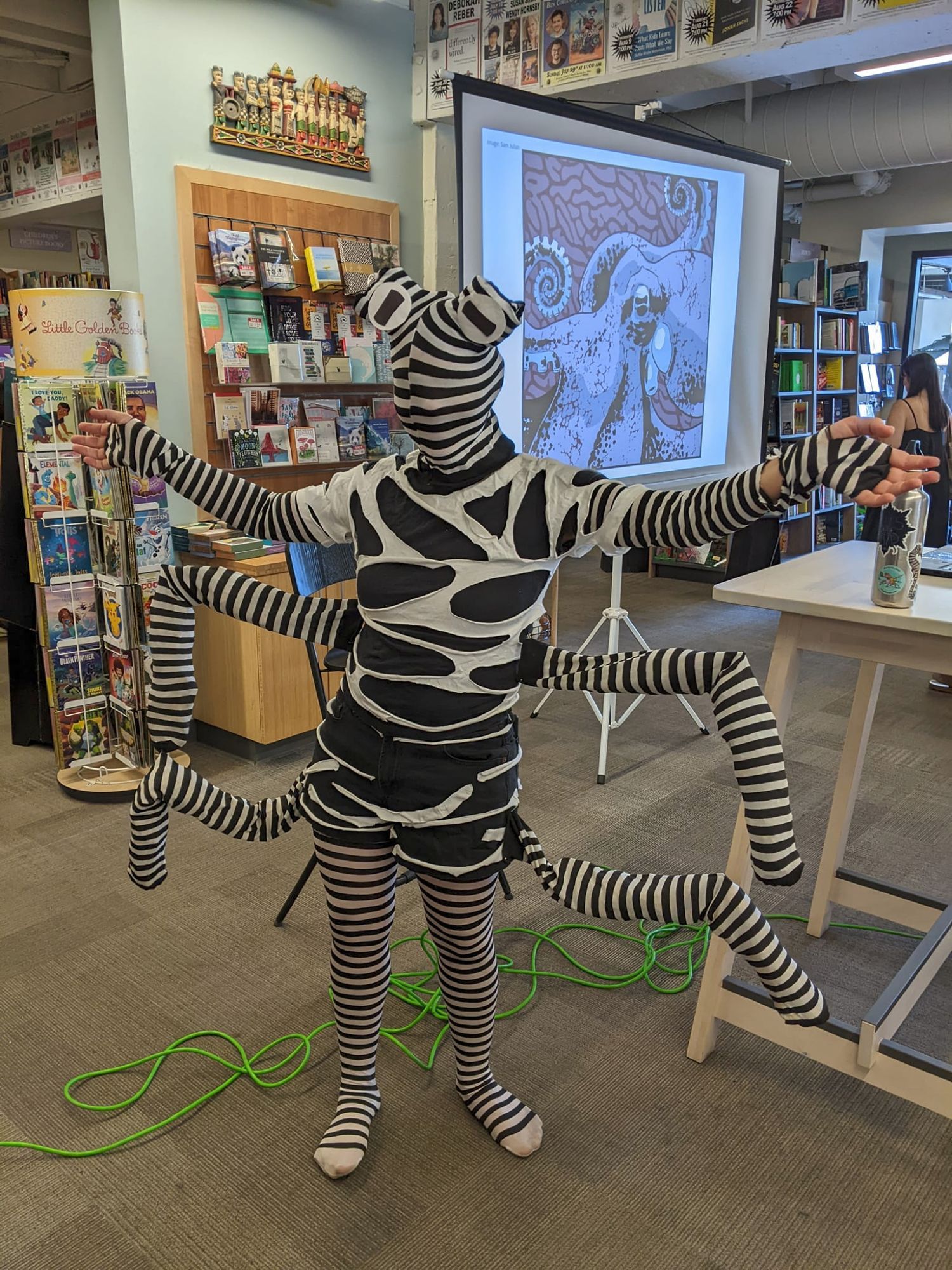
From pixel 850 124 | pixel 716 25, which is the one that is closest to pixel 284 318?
pixel 716 25

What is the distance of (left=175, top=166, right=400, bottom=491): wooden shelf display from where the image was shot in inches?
138

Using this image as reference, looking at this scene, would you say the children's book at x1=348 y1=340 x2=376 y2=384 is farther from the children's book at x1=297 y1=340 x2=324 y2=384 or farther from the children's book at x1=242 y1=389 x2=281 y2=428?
the children's book at x1=242 y1=389 x2=281 y2=428

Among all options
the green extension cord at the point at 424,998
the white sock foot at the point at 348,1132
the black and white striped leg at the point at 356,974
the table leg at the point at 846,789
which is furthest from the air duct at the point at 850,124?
the white sock foot at the point at 348,1132

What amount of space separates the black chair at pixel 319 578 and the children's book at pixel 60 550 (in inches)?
37.0

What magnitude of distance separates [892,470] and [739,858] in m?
0.87

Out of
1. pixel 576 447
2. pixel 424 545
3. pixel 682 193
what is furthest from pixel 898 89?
pixel 424 545

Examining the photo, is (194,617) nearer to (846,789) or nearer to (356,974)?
(356,974)

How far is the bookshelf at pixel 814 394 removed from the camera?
6641mm

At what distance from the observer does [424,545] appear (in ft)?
4.52

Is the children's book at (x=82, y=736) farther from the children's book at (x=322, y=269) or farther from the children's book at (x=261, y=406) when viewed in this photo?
the children's book at (x=322, y=269)

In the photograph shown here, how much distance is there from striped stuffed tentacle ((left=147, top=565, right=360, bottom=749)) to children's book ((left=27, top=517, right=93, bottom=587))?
5.60 ft

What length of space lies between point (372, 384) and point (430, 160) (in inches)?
41.7

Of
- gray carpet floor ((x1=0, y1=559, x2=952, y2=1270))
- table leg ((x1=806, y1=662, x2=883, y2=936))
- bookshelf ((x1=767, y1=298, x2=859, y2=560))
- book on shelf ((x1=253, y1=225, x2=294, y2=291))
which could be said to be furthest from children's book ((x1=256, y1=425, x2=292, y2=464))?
bookshelf ((x1=767, y1=298, x2=859, y2=560))

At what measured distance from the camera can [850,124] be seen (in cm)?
550
